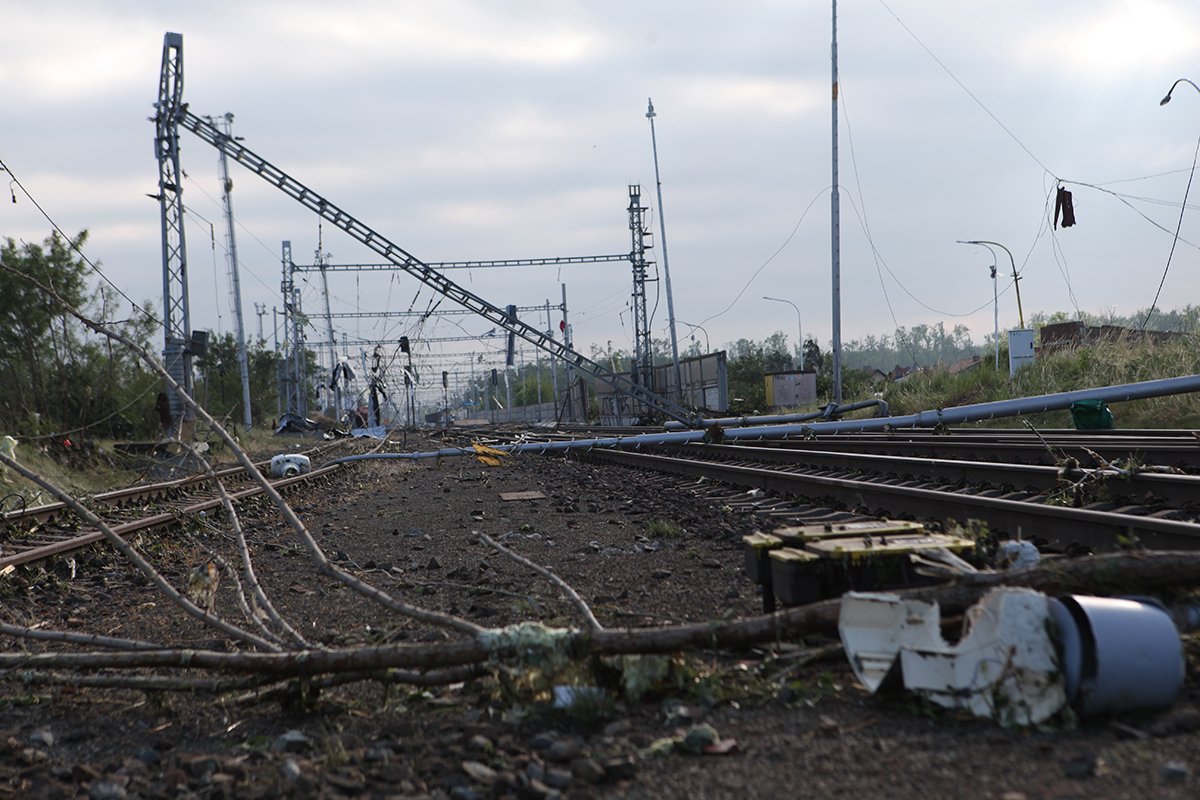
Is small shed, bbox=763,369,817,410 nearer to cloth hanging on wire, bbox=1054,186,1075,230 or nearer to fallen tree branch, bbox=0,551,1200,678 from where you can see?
cloth hanging on wire, bbox=1054,186,1075,230

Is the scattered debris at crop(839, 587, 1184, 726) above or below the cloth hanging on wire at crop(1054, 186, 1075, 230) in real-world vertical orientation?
below

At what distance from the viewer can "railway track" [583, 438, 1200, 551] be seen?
5.96 metres

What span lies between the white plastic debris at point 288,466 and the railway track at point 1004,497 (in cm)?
806

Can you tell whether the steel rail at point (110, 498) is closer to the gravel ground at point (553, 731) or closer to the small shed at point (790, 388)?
the gravel ground at point (553, 731)

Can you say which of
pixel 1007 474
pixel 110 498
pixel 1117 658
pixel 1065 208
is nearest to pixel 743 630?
pixel 1117 658

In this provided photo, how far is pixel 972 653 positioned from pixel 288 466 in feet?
51.7

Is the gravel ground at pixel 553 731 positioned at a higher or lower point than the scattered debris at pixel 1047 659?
lower

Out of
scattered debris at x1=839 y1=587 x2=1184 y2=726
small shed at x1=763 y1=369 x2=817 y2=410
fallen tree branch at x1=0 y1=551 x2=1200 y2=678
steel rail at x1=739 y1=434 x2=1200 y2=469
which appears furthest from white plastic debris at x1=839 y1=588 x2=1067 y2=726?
small shed at x1=763 y1=369 x2=817 y2=410

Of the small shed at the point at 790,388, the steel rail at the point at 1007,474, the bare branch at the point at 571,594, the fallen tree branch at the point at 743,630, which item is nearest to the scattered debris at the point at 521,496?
the steel rail at the point at 1007,474

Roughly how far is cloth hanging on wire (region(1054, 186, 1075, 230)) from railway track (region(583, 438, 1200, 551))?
696 inches

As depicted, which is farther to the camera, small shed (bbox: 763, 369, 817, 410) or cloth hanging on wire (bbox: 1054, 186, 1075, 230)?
small shed (bbox: 763, 369, 817, 410)

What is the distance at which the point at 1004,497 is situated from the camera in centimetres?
816

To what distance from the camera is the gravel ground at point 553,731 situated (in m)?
2.86

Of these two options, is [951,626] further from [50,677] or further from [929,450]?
[929,450]
